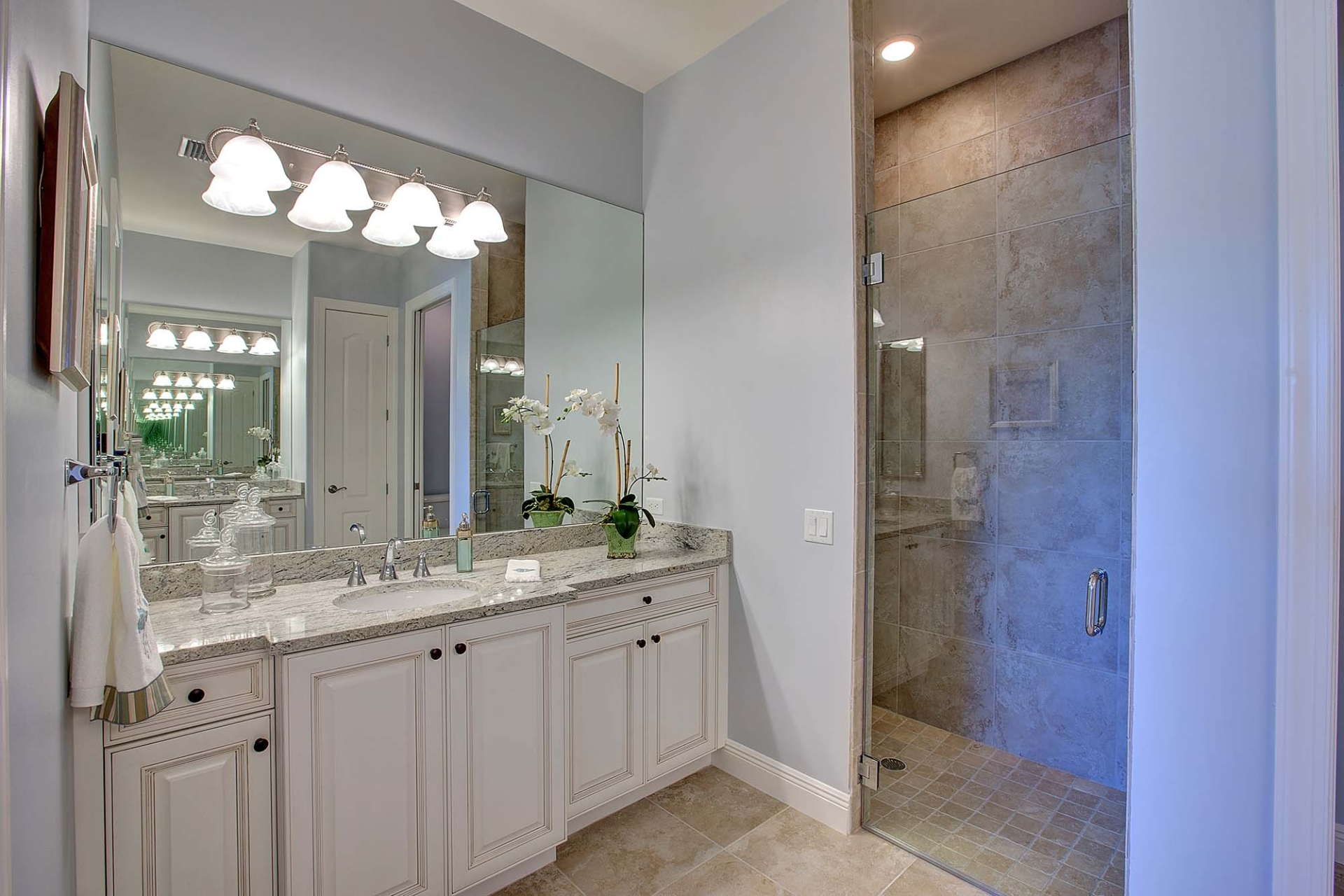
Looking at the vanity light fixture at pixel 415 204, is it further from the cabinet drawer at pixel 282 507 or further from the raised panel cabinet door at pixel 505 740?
the raised panel cabinet door at pixel 505 740

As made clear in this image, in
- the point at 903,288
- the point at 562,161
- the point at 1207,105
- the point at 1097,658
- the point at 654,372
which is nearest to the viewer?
the point at 1207,105

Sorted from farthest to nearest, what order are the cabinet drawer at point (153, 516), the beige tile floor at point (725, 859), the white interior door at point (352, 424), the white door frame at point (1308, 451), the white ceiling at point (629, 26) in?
the white ceiling at point (629, 26) < the white interior door at point (352, 424) < the beige tile floor at point (725, 859) < the cabinet drawer at point (153, 516) < the white door frame at point (1308, 451)

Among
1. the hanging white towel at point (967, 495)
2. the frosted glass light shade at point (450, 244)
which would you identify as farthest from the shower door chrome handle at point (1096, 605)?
the frosted glass light shade at point (450, 244)

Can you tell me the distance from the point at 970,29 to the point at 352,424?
271cm

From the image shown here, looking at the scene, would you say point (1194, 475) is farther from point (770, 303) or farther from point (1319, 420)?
point (770, 303)

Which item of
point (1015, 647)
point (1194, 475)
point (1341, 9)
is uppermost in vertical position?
point (1341, 9)

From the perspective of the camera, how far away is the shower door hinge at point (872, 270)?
2.08 meters

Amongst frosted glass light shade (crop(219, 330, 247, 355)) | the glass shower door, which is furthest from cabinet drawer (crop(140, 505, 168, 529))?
the glass shower door

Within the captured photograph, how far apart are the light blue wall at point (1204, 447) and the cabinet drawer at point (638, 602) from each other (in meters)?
1.36

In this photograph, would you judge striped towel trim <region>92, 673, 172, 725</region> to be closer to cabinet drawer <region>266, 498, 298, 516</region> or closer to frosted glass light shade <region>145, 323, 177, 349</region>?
cabinet drawer <region>266, 498, 298, 516</region>

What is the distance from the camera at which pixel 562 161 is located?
254cm

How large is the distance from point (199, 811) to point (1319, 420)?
226cm

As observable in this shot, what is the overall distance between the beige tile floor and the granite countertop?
32.9 inches

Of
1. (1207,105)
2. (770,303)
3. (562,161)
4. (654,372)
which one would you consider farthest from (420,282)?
(1207,105)
